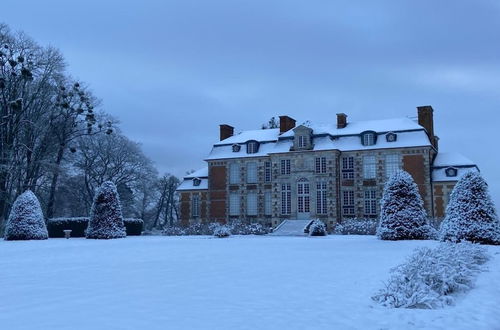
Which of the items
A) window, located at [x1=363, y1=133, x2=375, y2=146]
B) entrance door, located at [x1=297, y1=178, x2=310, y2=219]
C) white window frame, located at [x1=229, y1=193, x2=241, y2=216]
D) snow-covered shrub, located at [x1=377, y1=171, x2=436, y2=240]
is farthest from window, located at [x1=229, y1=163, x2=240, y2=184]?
snow-covered shrub, located at [x1=377, y1=171, x2=436, y2=240]

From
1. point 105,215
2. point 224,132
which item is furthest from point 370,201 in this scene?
point 105,215

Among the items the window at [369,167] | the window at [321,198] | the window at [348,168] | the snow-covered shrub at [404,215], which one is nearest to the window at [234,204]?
the window at [321,198]

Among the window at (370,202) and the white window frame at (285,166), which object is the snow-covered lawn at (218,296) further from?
the white window frame at (285,166)

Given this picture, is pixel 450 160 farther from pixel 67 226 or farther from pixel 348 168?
pixel 67 226

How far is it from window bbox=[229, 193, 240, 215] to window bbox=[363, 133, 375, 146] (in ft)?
35.4

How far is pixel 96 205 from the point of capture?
23328mm

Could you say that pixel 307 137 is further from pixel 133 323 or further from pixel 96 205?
pixel 133 323

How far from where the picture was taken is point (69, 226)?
27.8m

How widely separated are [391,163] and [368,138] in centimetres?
252

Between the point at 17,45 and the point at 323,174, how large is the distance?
21383mm

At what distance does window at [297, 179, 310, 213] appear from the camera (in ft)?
116

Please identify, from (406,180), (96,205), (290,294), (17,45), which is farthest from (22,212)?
(290,294)

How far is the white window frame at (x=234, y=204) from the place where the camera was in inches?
1521

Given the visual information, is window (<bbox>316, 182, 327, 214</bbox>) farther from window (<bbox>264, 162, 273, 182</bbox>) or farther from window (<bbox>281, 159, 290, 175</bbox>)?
window (<bbox>264, 162, 273, 182</bbox>)
